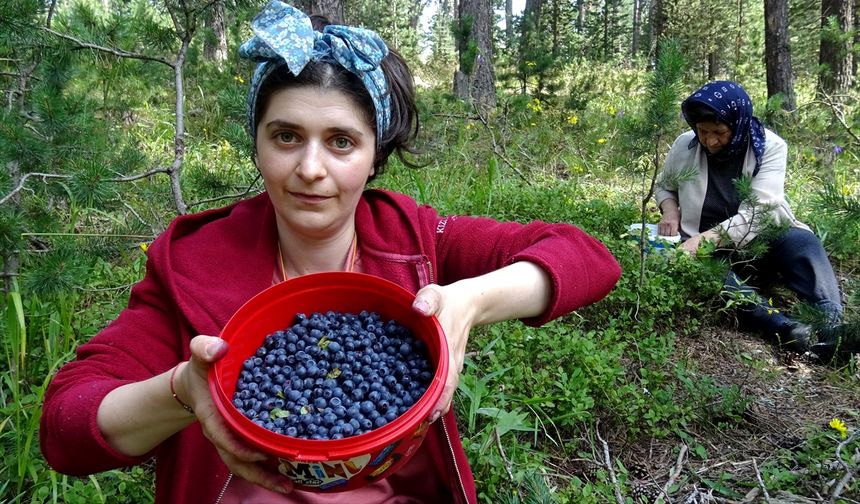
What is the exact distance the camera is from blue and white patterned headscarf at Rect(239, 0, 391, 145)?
1.12 m

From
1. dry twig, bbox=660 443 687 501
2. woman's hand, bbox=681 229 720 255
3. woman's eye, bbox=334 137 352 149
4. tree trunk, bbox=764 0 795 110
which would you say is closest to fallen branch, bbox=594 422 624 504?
dry twig, bbox=660 443 687 501

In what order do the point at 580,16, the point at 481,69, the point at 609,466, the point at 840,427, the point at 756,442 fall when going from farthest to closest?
the point at 580,16 → the point at 481,69 → the point at 756,442 → the point at 840,427 → the point at 609,466

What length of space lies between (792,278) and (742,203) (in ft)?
→ 1.44

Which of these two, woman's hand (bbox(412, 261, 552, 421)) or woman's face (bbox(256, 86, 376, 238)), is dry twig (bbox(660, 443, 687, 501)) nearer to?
woman's hand (bbox(412, 261, 552, 421))

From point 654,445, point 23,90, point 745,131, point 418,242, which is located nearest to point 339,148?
point 418,242

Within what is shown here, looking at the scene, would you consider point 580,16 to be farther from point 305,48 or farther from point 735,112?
point 305,48

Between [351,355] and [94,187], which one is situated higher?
[94,187]

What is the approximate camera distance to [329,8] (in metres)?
3.28

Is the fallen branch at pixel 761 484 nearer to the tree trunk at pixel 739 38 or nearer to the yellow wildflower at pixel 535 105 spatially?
the yellow wildflower at pixel 535 105

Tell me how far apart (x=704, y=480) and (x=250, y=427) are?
1.56 metres

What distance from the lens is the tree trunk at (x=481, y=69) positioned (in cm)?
559

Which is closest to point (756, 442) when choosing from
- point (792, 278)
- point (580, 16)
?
point (792, 278)

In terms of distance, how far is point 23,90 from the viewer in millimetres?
2209

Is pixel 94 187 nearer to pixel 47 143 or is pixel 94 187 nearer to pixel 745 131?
pixel 47 143
